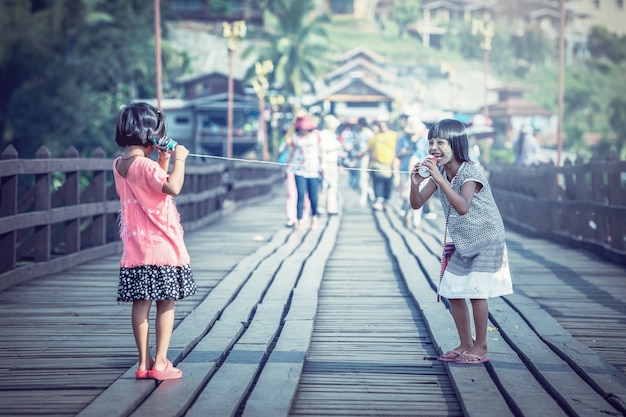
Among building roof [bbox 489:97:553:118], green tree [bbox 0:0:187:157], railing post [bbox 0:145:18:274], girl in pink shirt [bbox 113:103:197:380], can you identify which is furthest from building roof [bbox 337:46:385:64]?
girl in pink shirt [bbox 113:103:197:380]

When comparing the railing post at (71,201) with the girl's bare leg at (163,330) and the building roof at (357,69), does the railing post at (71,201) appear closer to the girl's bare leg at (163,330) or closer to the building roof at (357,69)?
the girl's bare leg at (163,330)

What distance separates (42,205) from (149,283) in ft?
14.7

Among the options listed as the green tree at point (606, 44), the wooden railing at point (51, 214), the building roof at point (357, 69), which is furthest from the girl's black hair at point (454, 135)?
the green tree at point (606, 44)

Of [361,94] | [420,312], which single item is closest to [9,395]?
[420,312]

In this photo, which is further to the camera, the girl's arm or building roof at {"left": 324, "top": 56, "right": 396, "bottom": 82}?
building roof at {"left": 324, "top": 56, "right": 396, "bottom": 82}

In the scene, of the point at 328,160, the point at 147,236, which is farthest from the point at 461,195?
the point at 328,160

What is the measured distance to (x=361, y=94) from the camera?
71.1 metres

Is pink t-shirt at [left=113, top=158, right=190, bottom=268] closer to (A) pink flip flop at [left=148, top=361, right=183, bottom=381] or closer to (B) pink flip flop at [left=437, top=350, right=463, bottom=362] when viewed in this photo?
(A) pink flip flop at [left=148, top=361, right=183, bottom=381]

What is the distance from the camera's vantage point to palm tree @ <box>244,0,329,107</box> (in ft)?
A: 241

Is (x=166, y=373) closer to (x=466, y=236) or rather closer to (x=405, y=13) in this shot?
(x=466, y=236)

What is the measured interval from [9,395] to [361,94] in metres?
67.3

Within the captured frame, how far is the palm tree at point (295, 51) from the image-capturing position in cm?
7350

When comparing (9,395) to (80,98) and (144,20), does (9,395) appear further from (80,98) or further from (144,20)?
(144,20)

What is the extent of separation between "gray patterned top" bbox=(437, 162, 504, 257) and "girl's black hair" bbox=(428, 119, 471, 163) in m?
0.07
